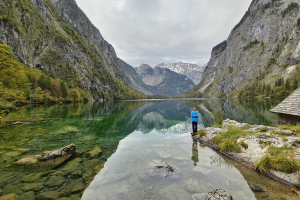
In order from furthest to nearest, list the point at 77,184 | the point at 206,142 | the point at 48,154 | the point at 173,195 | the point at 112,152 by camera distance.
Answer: the point at 206,142 < the point at 112,152 < the point at 48,154 < the point at 77,184 < the point at 173,195

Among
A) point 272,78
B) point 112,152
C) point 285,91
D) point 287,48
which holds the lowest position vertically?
point 112,152

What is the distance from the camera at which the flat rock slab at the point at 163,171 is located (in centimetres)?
848

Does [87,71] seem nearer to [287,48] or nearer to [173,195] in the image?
[173,195]

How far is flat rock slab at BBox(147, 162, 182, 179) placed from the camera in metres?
8.48

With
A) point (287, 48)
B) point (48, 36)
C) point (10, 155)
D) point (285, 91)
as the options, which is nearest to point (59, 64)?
point (48, 36)

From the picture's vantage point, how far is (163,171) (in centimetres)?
890

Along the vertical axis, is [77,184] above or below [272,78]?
below

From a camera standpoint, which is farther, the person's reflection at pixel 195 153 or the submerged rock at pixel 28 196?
the person's reflection at pixel 195 153

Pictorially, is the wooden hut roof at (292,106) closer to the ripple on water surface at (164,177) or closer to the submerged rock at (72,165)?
the ripple on water surface at (164,177)

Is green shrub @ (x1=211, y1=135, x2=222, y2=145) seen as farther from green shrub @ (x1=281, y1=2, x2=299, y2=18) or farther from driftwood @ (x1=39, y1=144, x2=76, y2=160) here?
green shrub @ (x1=281, y1=2, x2=299, y2=18)

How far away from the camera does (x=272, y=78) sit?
6211 inches

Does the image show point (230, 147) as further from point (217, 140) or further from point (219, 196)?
point (219, 196)

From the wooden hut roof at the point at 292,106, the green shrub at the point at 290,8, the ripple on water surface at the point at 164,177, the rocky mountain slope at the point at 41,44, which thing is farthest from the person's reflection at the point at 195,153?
the green shrub at the point at 290,8

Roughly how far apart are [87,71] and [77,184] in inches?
6780
